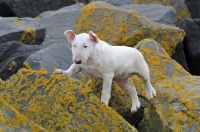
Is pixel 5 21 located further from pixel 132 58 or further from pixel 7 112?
pixel 7 112

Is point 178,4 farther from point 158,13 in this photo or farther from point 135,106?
point 135,106

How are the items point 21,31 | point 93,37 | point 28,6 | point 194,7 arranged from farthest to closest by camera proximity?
point 28,6 → point 194,7 → point 21,31 → point 93,37

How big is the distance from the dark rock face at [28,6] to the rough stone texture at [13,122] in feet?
46.4

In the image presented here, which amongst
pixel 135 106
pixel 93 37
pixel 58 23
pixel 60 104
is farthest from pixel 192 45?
pixel 60 104

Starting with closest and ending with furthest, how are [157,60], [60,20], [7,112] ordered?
1. [7,112]
2. [157,60]
3. [60,20]

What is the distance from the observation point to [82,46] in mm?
7777

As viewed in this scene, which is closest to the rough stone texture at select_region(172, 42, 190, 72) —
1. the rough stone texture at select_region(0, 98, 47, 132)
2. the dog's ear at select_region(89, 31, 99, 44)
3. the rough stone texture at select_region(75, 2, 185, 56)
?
the rough stone texture at select_region(75, 2, 185, 56)

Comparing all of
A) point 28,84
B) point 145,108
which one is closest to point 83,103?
point 28,84

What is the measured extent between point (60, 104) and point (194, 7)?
42.4 feet

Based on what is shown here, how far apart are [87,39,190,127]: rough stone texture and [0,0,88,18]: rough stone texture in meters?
9.73

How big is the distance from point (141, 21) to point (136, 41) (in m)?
0.55

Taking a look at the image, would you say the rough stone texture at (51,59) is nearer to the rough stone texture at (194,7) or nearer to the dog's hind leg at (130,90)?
the dog's hind leg at (130,90)

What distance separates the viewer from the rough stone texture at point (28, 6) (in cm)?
1988

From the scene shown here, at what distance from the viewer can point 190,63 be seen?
14.1 m
